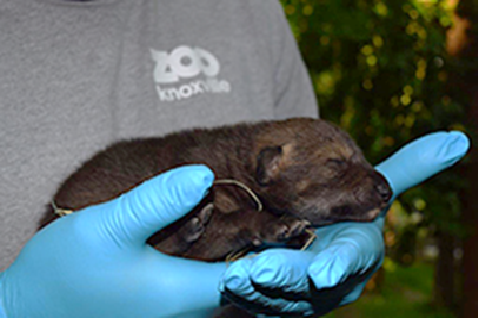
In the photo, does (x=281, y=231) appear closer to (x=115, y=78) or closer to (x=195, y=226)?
(x=195, y=226)

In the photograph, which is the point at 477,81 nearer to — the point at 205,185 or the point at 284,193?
the point at 284,193

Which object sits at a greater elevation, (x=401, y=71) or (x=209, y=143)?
(x=209, y=143)

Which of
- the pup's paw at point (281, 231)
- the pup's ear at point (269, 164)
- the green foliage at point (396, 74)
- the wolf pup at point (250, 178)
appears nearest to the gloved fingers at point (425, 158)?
the wolf pup at point (250, 178)

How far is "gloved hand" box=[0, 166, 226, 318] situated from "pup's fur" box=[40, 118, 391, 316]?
0.26 meters

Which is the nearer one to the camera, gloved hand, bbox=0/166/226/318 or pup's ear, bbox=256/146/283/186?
gloved hand, bbox=0/166/226/318

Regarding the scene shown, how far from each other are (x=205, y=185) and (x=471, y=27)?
223 inches

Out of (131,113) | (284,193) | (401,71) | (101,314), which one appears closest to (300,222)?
(284,193)

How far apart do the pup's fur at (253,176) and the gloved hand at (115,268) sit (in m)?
0.26

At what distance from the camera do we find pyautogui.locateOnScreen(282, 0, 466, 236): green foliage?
6.04m

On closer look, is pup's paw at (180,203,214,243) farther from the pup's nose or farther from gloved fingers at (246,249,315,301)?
the pup's nose

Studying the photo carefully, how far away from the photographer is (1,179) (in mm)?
2244

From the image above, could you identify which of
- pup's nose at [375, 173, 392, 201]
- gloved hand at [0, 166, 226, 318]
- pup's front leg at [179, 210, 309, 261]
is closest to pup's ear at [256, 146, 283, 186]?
pup's front leg at [179, 210, 309, 261]

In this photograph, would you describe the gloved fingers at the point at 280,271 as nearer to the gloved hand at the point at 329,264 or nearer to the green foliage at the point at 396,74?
the gloved hand at the point at 329,264

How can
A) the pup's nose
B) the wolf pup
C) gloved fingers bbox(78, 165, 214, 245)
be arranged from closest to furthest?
1. gloved fingers bbox(78, 165, 214, 245)
2. the wolf pup
3. the pup's nose
